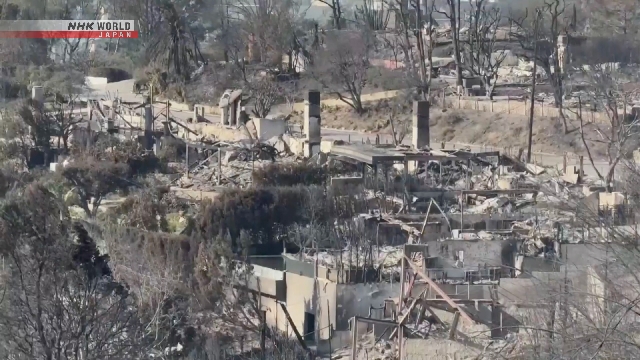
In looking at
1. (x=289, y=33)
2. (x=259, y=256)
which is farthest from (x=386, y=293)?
(x=289, y=33)

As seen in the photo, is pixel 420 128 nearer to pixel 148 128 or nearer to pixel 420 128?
pixel 420 128

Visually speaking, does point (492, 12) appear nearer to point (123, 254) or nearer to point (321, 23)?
point (321, 23)

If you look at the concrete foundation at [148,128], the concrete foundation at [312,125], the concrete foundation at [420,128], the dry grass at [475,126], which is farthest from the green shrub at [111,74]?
the concrete foundation at [420,128]

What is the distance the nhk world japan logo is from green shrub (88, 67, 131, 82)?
8.44 ft

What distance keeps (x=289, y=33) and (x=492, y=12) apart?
20.8 ft

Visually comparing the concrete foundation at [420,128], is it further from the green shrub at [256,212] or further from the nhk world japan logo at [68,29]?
the nhk world japan logo at [68,29]

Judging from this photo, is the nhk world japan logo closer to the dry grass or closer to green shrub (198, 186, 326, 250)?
the dry grass

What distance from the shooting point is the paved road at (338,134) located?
850 inches

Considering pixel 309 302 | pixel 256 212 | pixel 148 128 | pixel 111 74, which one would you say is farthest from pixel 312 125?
pixel 111 74

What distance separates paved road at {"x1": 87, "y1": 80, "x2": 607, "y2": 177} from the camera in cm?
2158

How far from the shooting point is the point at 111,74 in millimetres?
34281

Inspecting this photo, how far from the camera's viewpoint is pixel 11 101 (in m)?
28.6

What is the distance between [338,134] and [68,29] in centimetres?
1336

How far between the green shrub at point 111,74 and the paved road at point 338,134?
2.28 ft
